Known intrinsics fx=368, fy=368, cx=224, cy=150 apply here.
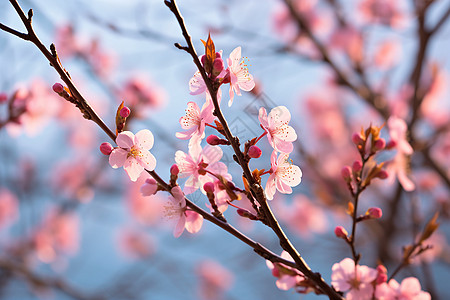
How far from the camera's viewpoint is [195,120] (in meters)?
0.40

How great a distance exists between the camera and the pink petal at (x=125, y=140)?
1.28 feet

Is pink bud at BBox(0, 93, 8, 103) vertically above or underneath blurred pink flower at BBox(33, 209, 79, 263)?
underneath

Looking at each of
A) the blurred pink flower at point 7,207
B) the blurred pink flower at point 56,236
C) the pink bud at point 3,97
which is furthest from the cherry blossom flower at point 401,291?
the blurred pink flower at point 7,207

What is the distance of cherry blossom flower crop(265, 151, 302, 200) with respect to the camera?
404 millimetres

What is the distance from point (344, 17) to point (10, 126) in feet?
5.02

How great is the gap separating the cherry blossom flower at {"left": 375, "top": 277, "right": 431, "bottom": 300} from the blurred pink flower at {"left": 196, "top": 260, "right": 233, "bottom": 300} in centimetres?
259

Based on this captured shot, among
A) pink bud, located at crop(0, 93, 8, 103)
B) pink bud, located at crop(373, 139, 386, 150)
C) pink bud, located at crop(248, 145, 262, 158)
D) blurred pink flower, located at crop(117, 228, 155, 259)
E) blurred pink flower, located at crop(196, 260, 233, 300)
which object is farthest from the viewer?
blurred pink flower, located at crop(117, 228, 155, 259)

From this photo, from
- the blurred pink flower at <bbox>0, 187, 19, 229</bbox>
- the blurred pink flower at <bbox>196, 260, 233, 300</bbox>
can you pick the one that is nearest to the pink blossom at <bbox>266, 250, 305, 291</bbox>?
the blurred pink flower at <bbox>0, 187, 19, 229</bbox>

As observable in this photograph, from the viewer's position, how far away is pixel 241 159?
1.19ft

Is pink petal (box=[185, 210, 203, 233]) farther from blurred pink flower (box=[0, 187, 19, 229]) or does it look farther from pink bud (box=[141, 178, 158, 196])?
blurred pink flower (box=[0, 187, 19, 229])

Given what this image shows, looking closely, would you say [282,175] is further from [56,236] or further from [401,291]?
[56,236]

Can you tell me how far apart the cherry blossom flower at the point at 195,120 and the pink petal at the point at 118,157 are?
0.06 m

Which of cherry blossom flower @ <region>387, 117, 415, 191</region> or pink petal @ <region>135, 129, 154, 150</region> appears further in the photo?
cherry blossom flower @ <region>387, 117, 415, 191</region>

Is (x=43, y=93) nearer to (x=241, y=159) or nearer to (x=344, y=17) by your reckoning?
(x=241, y=159)
